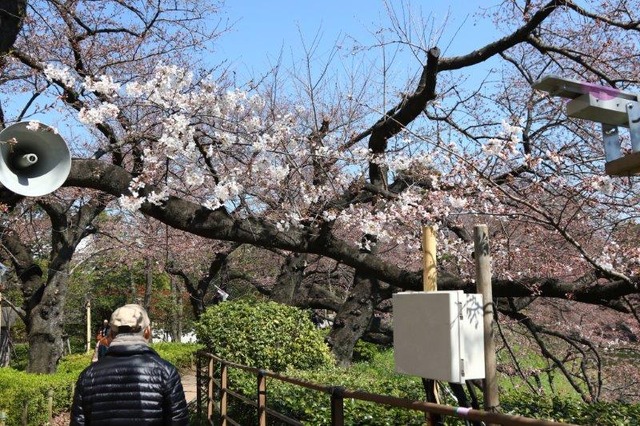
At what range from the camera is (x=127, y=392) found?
325 cm

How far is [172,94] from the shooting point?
24.0ft

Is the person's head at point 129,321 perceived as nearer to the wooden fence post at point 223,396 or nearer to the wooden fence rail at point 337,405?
the wooden fence rail at point 337,405

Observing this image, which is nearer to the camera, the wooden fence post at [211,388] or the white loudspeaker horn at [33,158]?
the white loudspeaker horn at [33,158]

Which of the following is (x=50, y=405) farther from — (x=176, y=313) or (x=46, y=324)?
(x=176, y=313)

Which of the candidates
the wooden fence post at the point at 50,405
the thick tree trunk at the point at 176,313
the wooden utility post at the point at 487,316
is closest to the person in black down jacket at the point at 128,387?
the wooden utility post at the point at 487,316

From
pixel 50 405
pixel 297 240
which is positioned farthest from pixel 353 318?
pixel 50 405

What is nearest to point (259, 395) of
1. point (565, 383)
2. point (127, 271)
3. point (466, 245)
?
point (466, 245)

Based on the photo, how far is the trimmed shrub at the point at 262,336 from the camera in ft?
27.8

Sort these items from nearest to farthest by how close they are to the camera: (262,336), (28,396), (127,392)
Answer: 1. (127,392)
2. (262,336)
3. (28,396)

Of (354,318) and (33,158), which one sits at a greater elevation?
(33,158)

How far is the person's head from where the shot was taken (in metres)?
3.34

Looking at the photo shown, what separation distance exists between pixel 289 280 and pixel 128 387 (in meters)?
8.66

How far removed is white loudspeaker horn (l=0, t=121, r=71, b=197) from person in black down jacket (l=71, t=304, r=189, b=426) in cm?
253

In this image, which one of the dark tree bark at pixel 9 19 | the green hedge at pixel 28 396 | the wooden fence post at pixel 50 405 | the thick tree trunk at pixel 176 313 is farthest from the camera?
the thick tree trunk at pixel 176 313
